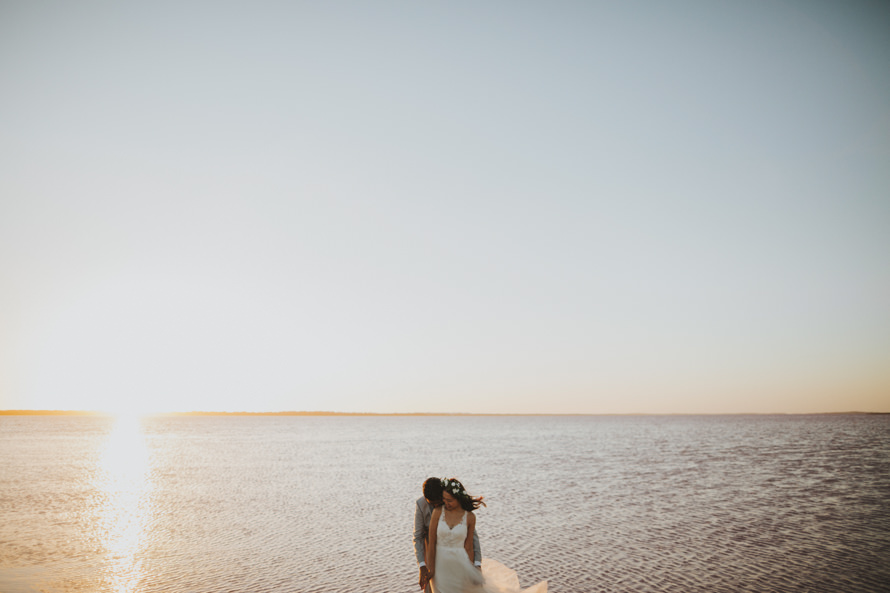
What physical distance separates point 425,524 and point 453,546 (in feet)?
1.61

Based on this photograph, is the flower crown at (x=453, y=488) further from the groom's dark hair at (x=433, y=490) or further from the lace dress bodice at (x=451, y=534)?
the lace dress bodice at (x=451, y=534)

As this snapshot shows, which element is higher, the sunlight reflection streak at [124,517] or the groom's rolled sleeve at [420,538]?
the groom's rolled sleeve at [420,538]

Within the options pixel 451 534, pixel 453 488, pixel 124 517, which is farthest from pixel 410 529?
pixel 453 488

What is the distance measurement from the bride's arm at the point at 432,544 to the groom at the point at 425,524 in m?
0.06

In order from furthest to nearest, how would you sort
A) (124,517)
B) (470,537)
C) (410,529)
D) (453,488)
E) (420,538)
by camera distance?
1. (124,517)
2. (410,529)
3. (420,538)
4. (470,537)
5. (453,488)

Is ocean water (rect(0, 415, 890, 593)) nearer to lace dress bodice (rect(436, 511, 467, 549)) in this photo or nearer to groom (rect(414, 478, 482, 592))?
groom (rect(414, 478, 482, 592))

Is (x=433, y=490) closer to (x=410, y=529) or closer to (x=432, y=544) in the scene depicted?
(x=432, y=544)

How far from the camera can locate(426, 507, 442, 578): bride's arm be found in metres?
6.54

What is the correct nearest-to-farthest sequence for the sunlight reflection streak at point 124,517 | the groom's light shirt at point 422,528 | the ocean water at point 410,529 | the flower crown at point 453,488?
the flower crown at point 453,488
the groom's light shirt at point 422,528
the ocean water at point 410,529
the sunlight reflection streak at point 124,517

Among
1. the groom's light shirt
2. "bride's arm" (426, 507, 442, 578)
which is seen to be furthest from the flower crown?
the groom's light shirt

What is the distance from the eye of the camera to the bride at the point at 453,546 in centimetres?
650

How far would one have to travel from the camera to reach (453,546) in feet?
21.5

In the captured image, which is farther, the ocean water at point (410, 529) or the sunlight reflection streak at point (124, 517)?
the sunlight reflection streak at point (124, 517)

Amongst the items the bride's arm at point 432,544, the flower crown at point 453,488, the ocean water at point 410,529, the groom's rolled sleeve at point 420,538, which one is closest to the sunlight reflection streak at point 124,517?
the ocean water at point 410,529
